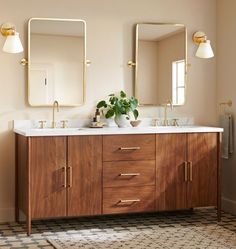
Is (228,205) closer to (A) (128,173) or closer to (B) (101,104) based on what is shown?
(A) (128,173)

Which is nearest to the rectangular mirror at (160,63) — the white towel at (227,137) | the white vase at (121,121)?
the white vase at (121,121)

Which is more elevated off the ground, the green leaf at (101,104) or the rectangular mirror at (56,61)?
the rectangular mirror at (56,61)

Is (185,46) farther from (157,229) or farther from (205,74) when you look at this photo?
(157,229)

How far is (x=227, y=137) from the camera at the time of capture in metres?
5.07

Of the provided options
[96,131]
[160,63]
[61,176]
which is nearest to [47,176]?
[61,176]

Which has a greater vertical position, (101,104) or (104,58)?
(104,58)

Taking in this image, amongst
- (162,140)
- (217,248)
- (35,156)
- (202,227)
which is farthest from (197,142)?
(35,156)

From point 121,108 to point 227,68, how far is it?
3.55ft

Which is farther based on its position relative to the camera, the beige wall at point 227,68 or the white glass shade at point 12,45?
the beige wall at point 227,68

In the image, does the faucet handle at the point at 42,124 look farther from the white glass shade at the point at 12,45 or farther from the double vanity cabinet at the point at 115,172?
the white glass shade at the point at 12,45

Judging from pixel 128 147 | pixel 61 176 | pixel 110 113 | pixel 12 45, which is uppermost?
pixel 12 45

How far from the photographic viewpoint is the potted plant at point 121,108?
4844mm

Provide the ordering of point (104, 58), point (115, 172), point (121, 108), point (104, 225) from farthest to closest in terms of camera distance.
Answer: point (104, 58) → point (121, 108) → point (104, 225) → point (115, 172)

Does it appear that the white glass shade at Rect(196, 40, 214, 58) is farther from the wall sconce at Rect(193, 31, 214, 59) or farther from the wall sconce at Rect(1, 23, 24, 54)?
the wall sconce at Rect(1, 23, 24, 54)
